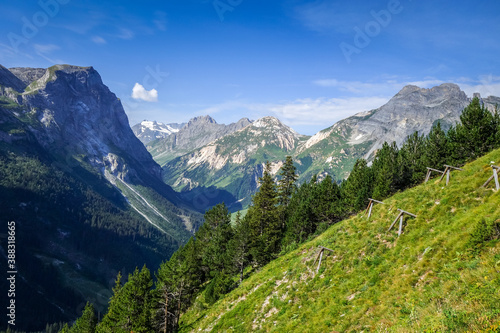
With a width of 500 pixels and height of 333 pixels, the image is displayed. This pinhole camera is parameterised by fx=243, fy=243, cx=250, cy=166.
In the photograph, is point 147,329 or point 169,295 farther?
A: point 169,295

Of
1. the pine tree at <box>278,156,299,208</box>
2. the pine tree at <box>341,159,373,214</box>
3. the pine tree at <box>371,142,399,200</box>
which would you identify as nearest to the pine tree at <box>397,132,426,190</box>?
the pine tree at <box>371,142,399,200</box>

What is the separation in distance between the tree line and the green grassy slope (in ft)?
53.5

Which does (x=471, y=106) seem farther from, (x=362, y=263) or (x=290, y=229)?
(x=362, y=263)

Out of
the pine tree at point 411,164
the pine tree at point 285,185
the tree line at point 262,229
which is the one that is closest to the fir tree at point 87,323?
the tree line at point 262,229

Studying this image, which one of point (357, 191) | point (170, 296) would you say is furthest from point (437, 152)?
point (170, 296)

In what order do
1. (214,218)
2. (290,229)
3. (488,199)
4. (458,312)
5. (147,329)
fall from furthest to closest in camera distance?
(214,218)
(290,229)
(147,329)
(488,199)
(458,312)

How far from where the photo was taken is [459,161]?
50.3 meters

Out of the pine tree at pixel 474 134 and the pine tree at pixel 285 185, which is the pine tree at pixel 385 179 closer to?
the pine tree at pixel 474 134

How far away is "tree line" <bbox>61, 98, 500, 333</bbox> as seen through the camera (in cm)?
4312

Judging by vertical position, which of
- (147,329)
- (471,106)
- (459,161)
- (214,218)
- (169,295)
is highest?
(471,106)

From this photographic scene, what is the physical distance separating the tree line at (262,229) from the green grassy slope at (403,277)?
16.3 metres

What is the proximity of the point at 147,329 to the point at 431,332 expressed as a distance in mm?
45702

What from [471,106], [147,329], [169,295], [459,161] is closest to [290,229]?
[169,295]

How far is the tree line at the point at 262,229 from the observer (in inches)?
1698
